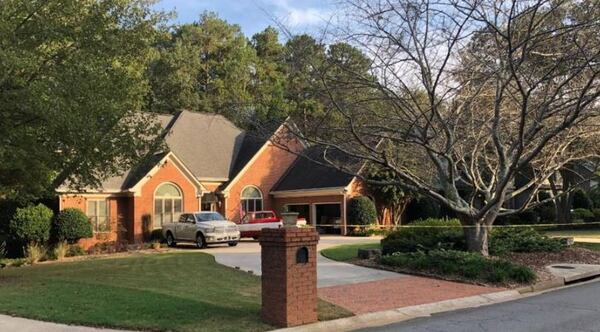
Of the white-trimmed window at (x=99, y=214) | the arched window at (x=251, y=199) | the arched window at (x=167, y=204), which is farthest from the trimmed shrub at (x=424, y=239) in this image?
the arched window at (x=251, y=199)

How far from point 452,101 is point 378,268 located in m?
5.19

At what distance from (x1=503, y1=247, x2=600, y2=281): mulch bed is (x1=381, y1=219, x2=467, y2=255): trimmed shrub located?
1.63 metres

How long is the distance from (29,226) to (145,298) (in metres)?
18.4

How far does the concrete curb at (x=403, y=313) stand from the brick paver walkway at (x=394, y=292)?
249 mm

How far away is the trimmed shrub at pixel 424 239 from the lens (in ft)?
61.9

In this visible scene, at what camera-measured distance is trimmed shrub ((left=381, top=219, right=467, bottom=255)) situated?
18.9m

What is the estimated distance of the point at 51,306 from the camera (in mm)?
11000

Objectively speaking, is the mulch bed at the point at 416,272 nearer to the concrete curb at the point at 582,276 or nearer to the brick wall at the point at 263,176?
the concrete curb at the point at 582,276

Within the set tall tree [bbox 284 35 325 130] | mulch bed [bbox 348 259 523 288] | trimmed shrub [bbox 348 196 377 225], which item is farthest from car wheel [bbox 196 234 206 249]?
tall tree [bbox 284 35 325 130]

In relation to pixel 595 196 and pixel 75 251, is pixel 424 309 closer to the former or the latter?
pixel 75 251

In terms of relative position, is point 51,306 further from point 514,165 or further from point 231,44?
point 231,44

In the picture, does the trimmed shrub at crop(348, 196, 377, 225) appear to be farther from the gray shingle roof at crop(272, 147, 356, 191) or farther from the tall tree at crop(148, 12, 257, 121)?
the tall tree at crop(148, 12, 257, 121)

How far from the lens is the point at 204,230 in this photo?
Result: 92.6 ft

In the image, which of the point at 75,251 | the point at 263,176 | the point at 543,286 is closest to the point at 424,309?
the point at 543,286
